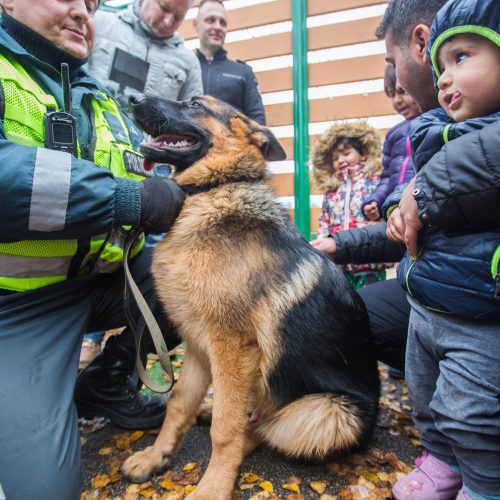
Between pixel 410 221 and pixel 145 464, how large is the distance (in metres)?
1.61

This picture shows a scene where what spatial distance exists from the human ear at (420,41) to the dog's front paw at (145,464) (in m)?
2.22

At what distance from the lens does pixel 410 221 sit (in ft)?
4.82

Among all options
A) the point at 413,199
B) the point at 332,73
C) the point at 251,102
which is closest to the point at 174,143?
the point at 413,199

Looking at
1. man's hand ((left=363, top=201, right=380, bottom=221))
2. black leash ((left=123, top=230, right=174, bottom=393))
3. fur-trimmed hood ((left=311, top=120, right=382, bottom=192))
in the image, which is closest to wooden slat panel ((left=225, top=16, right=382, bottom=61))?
fur-trimmed hood ((left=311, top=120, right=382, bottom=192))

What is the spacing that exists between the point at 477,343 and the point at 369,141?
319 cm

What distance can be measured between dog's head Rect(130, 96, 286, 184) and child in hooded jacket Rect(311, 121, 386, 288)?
6.79ft

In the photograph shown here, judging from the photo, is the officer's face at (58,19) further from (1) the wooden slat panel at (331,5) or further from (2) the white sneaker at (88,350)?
(1) the wooden slat panel at (331,5)

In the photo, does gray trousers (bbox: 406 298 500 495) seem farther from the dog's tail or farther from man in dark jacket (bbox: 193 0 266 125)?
man in dark jacket (bbox: 193 0 266 125)

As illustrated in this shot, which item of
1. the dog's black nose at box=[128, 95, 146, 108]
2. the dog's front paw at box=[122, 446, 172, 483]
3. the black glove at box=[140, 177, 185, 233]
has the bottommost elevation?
the dog's front paw at box=[122, 446, 172, 483]

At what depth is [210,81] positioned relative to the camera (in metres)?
4.70

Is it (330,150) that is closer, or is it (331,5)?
(330,150)

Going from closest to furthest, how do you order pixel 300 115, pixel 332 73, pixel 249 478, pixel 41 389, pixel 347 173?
1. pixel 41 389
2. pixel 249 478
3. pixel 347 173
4. pixel 332 73
5. pixel 300 115

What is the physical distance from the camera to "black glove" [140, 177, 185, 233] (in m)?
1.69

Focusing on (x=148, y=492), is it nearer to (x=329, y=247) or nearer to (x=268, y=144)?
(x=329, y=247)
